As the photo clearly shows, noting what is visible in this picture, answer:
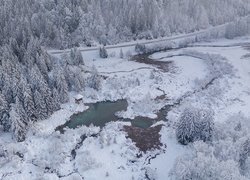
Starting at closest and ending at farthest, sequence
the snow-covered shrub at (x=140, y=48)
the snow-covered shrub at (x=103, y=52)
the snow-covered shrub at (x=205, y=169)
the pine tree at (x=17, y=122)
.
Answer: the snow-covered shrub at (x=205, y=169), the pine tree at (x=17, y=122), the snow-covered shrub at (x=103, y=52), the snow-covered shrub at (x=140, y=48)

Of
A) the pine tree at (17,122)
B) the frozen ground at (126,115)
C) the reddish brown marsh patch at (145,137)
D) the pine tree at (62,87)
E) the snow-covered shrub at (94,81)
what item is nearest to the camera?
the frozen ground at (126,115)

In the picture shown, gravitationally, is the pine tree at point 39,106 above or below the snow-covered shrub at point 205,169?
above

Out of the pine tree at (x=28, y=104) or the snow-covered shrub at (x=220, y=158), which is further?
the pine tree at (x=28, y=104)

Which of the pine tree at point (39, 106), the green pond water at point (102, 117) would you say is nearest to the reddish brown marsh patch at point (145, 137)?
the green pond water at point (102, 117)

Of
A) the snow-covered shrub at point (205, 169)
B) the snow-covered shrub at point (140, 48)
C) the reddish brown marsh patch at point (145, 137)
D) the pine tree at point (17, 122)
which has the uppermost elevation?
the snow-covered shrub at point (140, 48)

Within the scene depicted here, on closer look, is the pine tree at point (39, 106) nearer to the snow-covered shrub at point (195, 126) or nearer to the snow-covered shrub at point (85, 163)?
the snow-covered shrub at point (85, 163)

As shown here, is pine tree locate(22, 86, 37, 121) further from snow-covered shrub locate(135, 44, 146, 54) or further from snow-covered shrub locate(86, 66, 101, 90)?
snow-covered shrub locate(135, 44, 146, 54)

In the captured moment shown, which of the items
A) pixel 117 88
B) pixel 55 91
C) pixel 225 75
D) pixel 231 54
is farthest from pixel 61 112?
pixel 231 54

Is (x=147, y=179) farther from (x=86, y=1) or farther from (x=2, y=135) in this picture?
(x=86, y=1)
